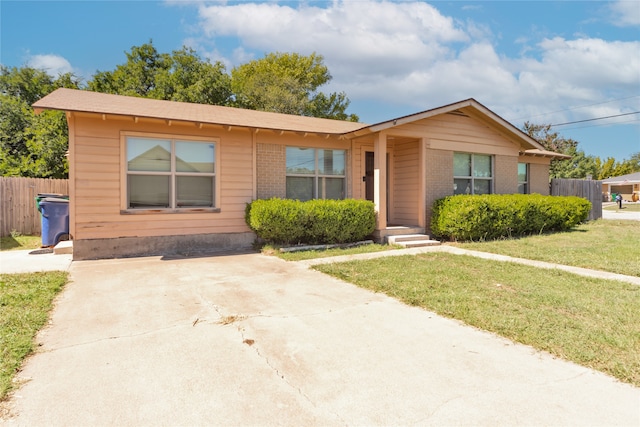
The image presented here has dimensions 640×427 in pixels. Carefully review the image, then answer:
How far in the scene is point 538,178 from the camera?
15.7 m

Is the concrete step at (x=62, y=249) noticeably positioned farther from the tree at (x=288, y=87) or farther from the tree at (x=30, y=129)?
the tree at (x=288, y=87)

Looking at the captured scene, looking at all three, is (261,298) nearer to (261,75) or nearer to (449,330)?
(449,330)

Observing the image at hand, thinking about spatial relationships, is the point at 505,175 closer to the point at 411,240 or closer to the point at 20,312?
the point at 411,240

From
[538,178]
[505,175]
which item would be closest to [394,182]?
[505,175]

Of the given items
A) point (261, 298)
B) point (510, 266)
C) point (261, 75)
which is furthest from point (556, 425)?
point (261, 75)

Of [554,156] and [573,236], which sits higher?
[554,156]

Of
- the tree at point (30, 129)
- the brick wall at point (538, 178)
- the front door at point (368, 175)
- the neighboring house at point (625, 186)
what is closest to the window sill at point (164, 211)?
the front door at point (368, 175)

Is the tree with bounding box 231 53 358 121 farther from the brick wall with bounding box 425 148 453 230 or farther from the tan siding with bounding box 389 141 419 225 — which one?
the brick wall with bounding box 425 148 453 230

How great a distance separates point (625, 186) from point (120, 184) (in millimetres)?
58705

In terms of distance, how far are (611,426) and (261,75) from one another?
3185cm

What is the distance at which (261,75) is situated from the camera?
30469 mm

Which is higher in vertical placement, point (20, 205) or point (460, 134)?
point (460, 134)

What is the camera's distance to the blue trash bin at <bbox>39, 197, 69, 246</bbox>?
30.3ft

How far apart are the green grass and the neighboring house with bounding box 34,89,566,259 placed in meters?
2.37
